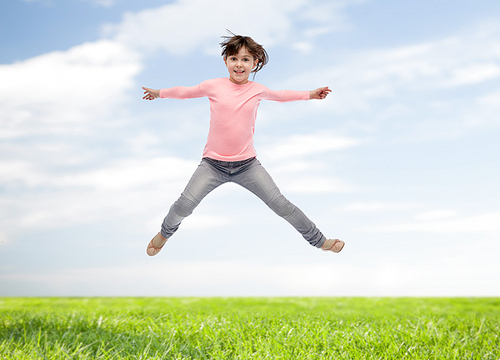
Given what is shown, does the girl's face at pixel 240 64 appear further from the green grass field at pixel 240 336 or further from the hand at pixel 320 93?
the green grass field at pixel 240 336

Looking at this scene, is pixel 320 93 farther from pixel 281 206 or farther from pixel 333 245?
pixel 333 245

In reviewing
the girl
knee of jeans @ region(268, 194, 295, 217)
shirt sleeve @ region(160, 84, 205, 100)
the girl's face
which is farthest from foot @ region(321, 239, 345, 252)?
shirt sleeve @ region(160, 84, 205, 100)

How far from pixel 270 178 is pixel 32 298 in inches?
308

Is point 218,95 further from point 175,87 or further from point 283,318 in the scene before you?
point 283,318

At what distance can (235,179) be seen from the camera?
15.9 feet

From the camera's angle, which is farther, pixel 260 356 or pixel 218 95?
pixel 218 95

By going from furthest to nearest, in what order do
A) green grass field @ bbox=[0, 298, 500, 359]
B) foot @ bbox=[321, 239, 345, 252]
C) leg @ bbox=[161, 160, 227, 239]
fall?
foot @ bbox=[321, 239, 345, 252], leg @ bbox=[161, 160, 227, 239], green grass field @ bbox=[0, 298, 500, 359]

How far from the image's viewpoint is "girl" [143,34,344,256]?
4742 millimetres

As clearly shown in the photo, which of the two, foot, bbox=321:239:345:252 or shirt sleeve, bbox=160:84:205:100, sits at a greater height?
shirt sleeve, bbox=160:84:205:100

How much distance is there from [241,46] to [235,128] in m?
0.94

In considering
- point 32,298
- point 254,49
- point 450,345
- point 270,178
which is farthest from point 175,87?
point 32,298

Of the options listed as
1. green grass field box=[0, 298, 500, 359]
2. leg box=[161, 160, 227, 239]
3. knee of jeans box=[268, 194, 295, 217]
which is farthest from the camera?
knee of jeans box=[268, 194, 295, 217]

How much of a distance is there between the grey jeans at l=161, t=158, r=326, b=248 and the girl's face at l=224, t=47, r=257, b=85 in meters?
0.95

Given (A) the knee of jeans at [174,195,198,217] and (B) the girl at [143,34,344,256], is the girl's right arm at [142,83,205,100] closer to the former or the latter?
(B) the girl at [143,34,344,256]
